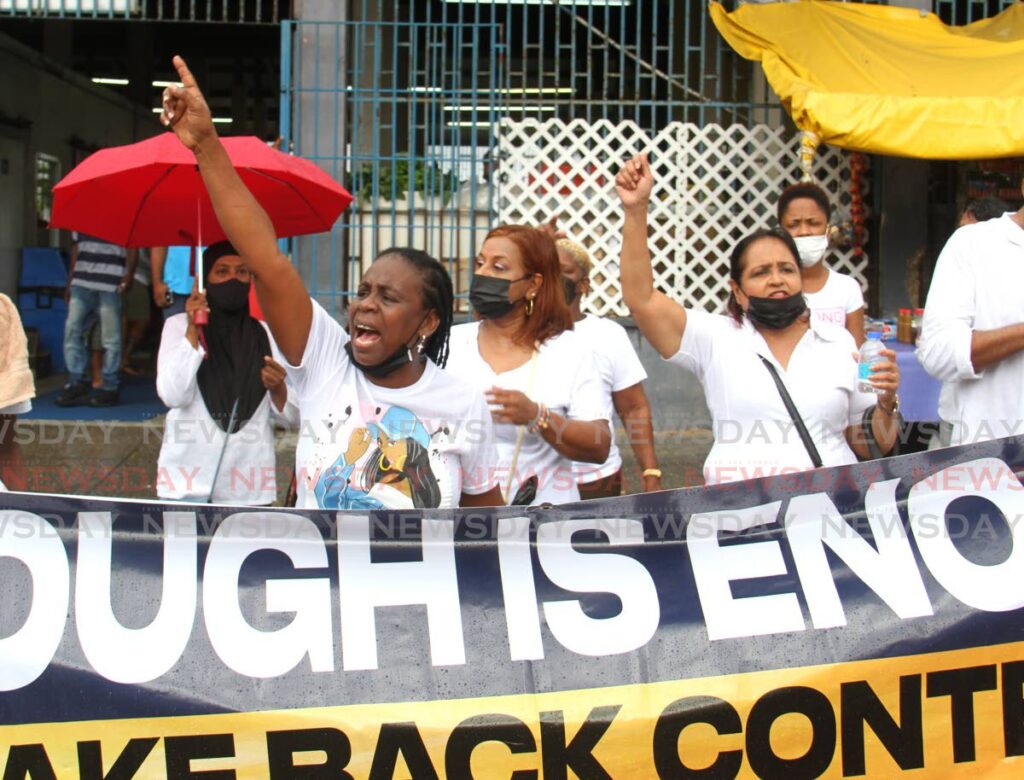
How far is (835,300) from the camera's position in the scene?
5727 mm

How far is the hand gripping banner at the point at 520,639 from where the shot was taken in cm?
287

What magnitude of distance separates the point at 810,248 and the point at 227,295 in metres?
2.60

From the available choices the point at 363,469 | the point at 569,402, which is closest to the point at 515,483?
the point at 569,402

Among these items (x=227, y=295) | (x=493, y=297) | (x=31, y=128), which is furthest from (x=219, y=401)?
(x=31, y=128)

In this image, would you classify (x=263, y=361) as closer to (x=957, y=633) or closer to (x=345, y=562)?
(x=345, y=562)

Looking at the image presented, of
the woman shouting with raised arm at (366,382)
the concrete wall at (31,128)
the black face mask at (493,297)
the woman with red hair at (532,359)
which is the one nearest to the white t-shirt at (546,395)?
the woman with red hair at (532,359)

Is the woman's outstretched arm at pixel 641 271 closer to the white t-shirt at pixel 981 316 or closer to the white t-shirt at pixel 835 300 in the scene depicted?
the white t-shirt at pixel 981 316

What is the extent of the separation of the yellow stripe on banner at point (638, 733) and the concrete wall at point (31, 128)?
11.1 m

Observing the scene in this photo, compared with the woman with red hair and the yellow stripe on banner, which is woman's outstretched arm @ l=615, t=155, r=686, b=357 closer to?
the woman with red hair

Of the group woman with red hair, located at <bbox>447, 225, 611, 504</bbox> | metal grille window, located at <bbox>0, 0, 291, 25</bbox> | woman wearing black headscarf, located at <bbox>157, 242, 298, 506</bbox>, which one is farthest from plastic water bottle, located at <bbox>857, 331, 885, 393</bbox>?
metal grille window, located at <bbox>0, 0, 291, 25</bbox>

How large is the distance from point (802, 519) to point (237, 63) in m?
18.6

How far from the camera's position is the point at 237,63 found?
20.2 meters

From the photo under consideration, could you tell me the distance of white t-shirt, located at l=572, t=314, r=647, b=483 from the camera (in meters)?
4.66

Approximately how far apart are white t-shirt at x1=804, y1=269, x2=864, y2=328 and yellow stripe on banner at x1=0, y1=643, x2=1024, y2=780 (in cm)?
272
